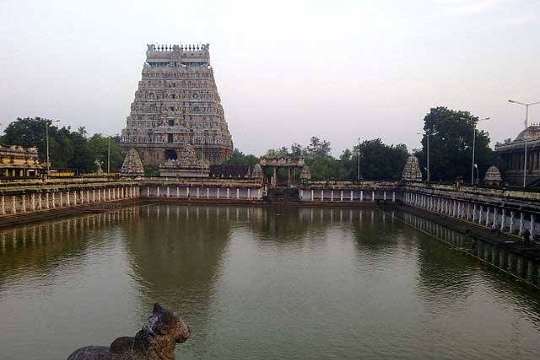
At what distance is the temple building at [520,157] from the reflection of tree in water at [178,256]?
142ft

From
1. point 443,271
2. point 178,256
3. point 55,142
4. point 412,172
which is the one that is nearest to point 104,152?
point 55,142

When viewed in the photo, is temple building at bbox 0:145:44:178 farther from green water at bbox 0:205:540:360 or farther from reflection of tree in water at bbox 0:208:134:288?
green water at bbox 0:205:540:360

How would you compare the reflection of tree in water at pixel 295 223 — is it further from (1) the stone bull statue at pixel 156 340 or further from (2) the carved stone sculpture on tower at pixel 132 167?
(1) the stone bull statue at pixel 156 340

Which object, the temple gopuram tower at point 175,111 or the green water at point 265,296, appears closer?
the green water at point 265,296

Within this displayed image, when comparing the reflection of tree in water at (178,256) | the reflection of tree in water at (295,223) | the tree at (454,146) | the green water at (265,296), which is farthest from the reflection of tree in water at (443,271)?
the tree at (454,146)

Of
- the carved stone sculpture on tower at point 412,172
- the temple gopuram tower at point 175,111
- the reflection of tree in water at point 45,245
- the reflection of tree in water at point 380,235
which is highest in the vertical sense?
the temple gopuram tower at point 175,111

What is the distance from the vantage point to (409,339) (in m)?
17.0

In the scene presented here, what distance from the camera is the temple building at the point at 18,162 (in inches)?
2603

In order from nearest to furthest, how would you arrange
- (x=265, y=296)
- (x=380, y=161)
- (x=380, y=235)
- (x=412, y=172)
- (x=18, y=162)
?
(x=265, y=296)
(x=380, y=235)
(x=18, y=162)
(x=412, y=172)
(x=380, y=161)

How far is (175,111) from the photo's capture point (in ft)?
352

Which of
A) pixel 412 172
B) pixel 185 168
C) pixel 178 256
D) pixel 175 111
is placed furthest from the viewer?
pixel 175 111

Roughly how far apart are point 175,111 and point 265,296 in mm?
90334

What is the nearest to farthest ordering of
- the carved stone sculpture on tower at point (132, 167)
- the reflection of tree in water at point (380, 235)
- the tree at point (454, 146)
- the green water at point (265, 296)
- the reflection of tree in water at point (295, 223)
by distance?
the green water at point (265, 296) < the reflection of tree in water at point (380, 235) < the reflection of tree in water at point (295, 223) < the tree at point (454, 146) < the carved stone sculpture on tower at point (132, 167)

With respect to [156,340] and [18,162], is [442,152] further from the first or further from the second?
[156,340]
